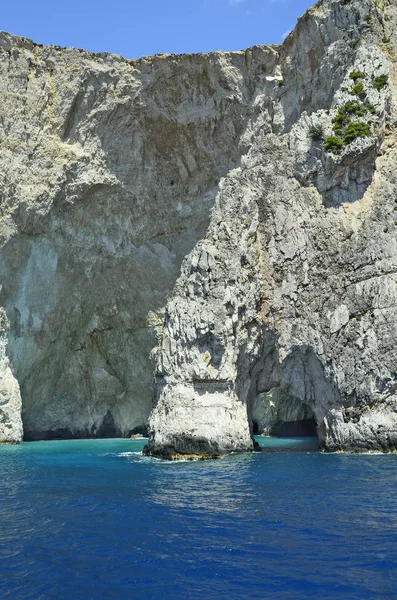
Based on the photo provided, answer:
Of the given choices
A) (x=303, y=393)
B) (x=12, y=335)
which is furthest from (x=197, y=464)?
(x=12, y=335)

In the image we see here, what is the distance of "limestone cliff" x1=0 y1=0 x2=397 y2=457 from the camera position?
35125mm

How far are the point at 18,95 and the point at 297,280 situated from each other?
27377 millimetres

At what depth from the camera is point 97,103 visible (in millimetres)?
48156

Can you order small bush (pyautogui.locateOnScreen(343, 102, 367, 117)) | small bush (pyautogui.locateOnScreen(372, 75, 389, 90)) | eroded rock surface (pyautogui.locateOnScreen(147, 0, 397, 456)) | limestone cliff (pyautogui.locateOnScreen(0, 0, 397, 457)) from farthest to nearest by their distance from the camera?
small bush (pyautogui.locateOnScreen(372, 75, 389, 90)), small bush (pyautogui.locateOnScreen(343, 102, 367, 117)), limestone cliff (pyautogui.locateOnScreen(0, 0, 397, 457)), eroded rock surface (pyautogui.locateOnScreen(147, 0, 397, 456))

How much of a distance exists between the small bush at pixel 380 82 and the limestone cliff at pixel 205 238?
31cm

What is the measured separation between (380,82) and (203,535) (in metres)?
32.3

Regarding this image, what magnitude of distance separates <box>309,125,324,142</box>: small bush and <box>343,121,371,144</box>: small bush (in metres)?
1.86

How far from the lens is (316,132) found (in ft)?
127

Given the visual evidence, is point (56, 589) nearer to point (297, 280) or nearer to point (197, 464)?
point (197, 464)

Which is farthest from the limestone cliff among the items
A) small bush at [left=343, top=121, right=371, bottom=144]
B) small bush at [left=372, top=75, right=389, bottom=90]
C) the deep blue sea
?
the deep blue sea

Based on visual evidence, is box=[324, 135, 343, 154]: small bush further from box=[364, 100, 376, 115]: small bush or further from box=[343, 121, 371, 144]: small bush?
box=[364, 100, 376, 115]: small bush

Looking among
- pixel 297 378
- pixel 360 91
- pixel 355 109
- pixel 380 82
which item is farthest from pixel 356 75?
pixel 297 378

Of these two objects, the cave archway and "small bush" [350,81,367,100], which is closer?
the cave archway

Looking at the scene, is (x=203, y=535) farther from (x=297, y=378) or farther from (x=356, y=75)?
(x=356, y=75)
